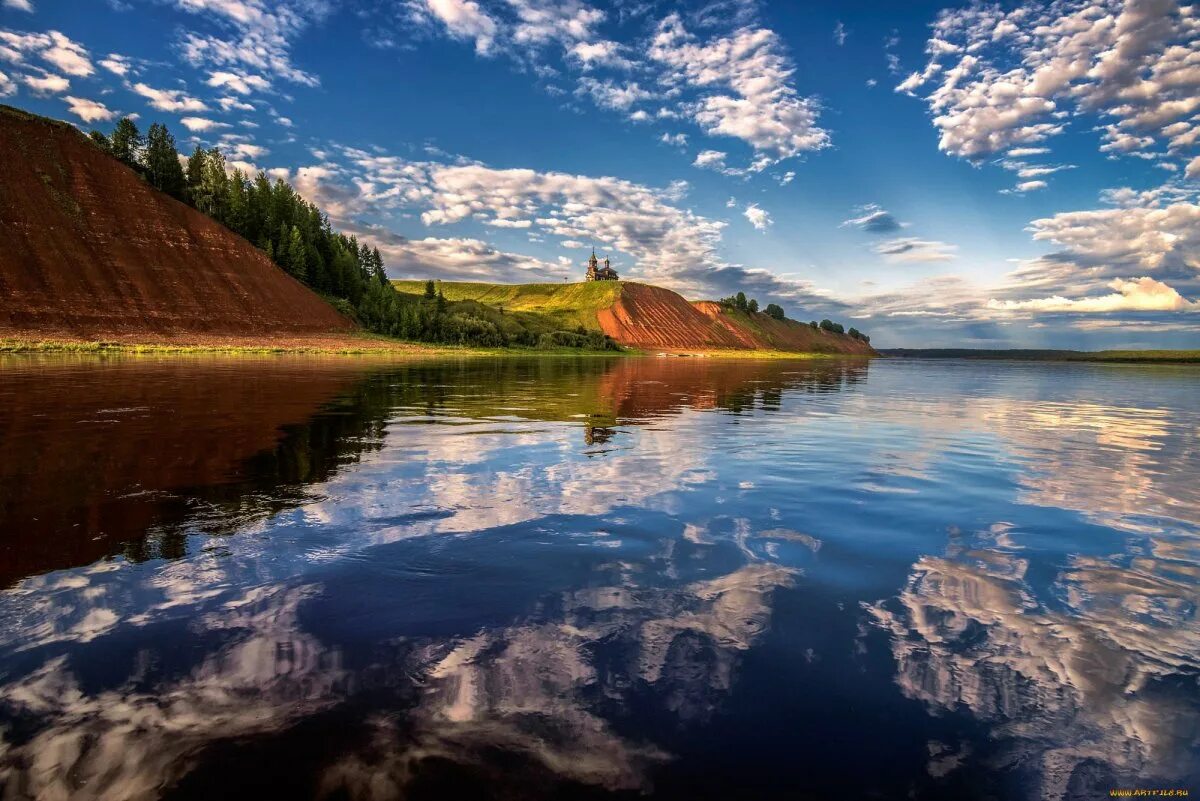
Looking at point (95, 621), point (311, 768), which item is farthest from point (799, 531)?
point (95, 621)

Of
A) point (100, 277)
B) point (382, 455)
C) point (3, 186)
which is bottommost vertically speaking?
point (382, 455)

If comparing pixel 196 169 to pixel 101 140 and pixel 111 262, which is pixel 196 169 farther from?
pixel 111 262

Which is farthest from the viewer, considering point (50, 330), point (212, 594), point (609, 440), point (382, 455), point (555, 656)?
→ point (50, 330)

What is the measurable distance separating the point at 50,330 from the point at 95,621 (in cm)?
9770

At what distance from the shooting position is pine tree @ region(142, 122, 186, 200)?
11556cm

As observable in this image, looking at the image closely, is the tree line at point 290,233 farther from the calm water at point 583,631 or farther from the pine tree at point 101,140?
the calm water at point 583,631

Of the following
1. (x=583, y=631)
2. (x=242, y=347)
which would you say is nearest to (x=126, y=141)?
(x=242, y=347)

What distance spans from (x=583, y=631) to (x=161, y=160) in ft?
494

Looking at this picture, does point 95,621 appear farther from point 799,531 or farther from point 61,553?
point 799,531

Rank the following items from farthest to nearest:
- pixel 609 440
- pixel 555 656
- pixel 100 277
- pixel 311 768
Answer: pixel 100 277, pixel 609 440, pixel 555 656, pixel 311 768

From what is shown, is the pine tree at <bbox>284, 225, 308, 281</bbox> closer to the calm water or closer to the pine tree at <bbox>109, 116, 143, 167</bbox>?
the pine tree at <bbox>109, 116, 143, 167</bbox>

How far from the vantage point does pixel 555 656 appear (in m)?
5.26

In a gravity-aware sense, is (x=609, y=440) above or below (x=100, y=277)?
below

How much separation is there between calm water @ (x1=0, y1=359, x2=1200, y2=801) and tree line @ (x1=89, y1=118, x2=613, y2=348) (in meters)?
126
